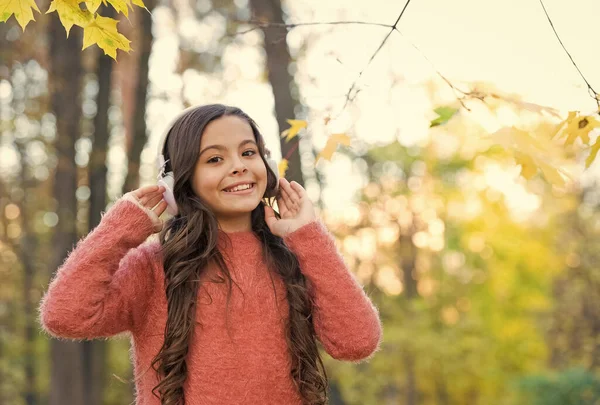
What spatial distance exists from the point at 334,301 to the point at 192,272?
421 millimetres

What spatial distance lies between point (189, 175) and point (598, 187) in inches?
545

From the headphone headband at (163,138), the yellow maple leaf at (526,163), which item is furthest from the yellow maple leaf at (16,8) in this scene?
the yellow maple leaf at (526,163)

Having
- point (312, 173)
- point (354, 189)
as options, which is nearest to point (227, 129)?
point (312, 173)

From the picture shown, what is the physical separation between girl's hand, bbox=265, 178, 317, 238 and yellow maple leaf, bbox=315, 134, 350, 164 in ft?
1.17

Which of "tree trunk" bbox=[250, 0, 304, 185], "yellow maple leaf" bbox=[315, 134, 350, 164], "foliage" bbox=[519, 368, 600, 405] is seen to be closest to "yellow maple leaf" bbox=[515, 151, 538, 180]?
"yellow maple leaf" bbox=[315, 134, 350, 164]

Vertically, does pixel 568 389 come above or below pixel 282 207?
below

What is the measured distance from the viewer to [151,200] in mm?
2289

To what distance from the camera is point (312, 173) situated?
455 inches

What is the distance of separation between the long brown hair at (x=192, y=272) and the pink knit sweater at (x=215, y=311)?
0.03 m

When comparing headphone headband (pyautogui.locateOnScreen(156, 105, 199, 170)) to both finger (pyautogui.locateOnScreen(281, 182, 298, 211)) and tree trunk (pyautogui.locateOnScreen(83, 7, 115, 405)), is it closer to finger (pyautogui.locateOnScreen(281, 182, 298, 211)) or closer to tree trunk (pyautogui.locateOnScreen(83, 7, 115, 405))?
finger (pyautogui.locateOnScreen(281, 182, 298, 211))

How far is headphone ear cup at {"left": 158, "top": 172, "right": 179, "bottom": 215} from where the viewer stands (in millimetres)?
2301

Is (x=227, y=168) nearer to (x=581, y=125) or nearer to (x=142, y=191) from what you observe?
(x=142, y=191)

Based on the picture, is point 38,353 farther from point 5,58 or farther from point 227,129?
point 227,129

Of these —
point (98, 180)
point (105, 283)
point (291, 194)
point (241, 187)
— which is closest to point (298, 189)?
point (291, 194)
